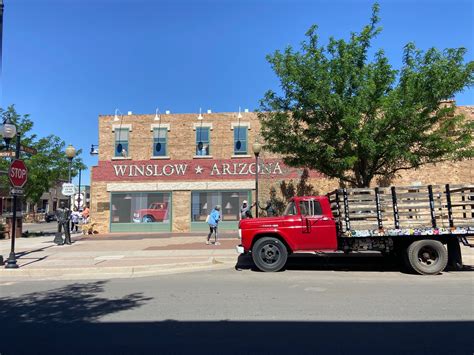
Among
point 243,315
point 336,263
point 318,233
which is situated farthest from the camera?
point 336,263

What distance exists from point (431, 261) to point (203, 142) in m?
16.4

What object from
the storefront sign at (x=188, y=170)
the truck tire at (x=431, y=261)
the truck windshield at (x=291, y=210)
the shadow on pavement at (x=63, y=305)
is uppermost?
the storefront sign at (x=188, y=170)

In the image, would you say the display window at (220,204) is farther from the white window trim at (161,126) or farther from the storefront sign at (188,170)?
the white window trim at (161,126)

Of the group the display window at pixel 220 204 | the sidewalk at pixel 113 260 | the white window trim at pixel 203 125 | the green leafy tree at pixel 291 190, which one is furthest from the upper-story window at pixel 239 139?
the sidewalk at pixel 113 260

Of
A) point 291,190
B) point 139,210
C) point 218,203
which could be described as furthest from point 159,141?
point 291,190

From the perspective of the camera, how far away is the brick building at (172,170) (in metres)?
24.4

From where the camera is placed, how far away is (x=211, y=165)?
80.4 ft

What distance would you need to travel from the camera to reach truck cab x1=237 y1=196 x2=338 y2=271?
35.0ft

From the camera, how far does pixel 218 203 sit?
24547 mm

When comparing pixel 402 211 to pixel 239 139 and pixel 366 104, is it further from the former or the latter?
pixel 239 139

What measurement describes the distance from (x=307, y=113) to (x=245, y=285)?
21.8ft

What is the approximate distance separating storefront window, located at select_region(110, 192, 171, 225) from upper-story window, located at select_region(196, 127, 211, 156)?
10.8 ft

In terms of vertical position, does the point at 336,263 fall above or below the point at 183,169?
below
